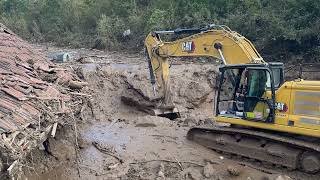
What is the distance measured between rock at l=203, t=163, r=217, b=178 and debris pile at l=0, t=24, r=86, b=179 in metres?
3.00

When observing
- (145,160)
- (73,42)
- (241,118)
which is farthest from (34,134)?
(73,42)

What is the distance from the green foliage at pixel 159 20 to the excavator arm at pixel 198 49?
7.65 meters

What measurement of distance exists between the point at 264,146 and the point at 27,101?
5.20 m

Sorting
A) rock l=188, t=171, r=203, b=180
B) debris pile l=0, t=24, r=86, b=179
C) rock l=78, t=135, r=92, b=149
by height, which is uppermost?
debris pile l=0, t=24, r=86, b=179

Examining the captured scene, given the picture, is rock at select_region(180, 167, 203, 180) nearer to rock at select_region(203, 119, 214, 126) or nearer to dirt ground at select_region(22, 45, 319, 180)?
dirt ground at select_region(22, 45, 319, 180)

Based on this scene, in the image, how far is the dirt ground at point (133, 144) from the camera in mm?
9453

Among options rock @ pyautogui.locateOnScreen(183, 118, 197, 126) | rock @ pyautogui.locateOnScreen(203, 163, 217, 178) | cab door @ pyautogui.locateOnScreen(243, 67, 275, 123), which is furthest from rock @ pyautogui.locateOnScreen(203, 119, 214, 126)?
rock @ pyautogui.locateOnScreen(203, 163, 217, 178)

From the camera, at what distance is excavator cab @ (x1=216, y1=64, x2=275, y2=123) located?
9.96 metres

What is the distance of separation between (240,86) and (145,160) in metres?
2.74

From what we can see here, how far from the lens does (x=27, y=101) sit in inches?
308

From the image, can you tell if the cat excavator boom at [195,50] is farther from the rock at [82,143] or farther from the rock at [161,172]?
the rock at [82,143]

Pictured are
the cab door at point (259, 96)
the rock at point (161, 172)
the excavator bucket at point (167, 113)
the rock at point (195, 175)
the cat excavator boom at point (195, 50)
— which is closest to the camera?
the rock at point (161, 172)

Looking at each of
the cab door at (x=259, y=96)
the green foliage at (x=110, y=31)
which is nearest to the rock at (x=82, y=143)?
the cab door at (x=259, y=96)

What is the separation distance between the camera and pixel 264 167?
10.0m
